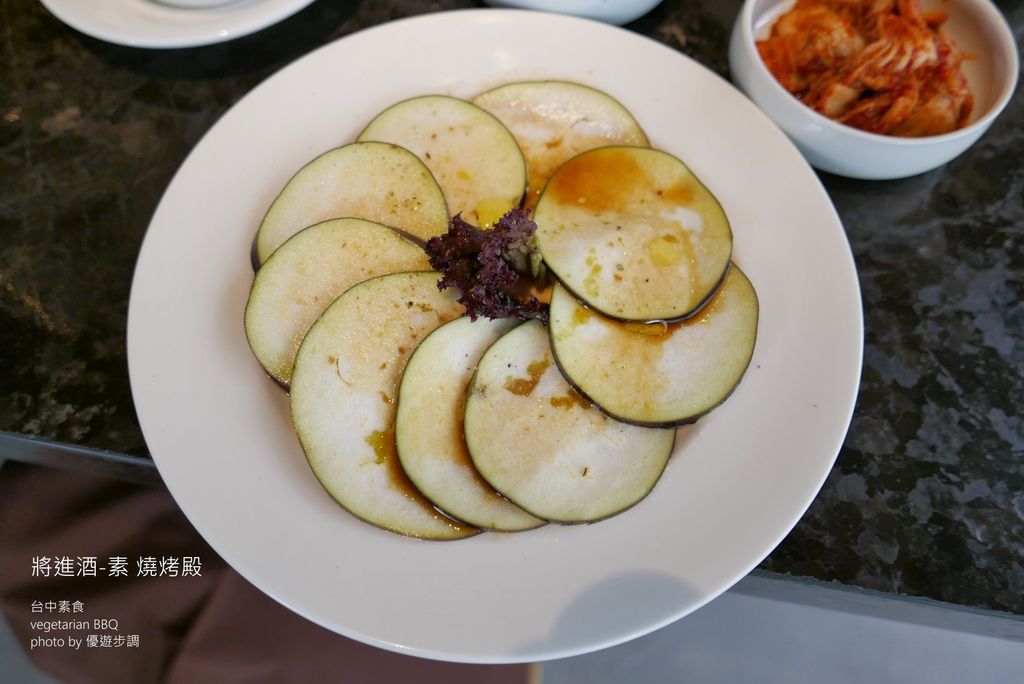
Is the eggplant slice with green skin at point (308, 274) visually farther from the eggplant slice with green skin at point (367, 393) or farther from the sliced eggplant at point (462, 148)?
the sliced eggplant at point (462, 148)

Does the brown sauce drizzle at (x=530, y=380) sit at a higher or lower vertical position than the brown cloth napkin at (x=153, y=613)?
higher

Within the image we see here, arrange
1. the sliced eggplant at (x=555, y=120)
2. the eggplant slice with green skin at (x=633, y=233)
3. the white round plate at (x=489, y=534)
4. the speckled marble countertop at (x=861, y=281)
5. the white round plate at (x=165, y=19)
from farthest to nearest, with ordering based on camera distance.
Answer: the white round plate at (x=165, y=19)
the sliced eggplant at (x=555, y=120)
the speckled marble countertop at (x=861, y=281)
the eggplant slice with green skin at (x=633, y=233)
the white round plate at (x=489, y=534)

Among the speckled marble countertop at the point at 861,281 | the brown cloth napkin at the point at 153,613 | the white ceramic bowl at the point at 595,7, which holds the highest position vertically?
the white ceramic bowl at the point at 595,7

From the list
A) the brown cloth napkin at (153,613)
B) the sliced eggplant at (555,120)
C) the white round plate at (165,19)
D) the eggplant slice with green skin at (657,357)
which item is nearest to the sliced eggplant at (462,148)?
the sliced eggplant at (555,120)

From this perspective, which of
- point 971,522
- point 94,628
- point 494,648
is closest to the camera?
point 494,648

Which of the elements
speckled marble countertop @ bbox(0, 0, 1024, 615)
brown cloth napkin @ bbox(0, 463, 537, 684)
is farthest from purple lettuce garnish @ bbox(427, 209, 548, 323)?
brown cloth napkin @ bbox(0, 463, 537, 684)

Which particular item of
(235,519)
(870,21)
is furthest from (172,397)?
(870,21)

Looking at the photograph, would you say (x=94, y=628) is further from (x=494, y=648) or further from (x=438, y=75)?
(x=438, y=75)
